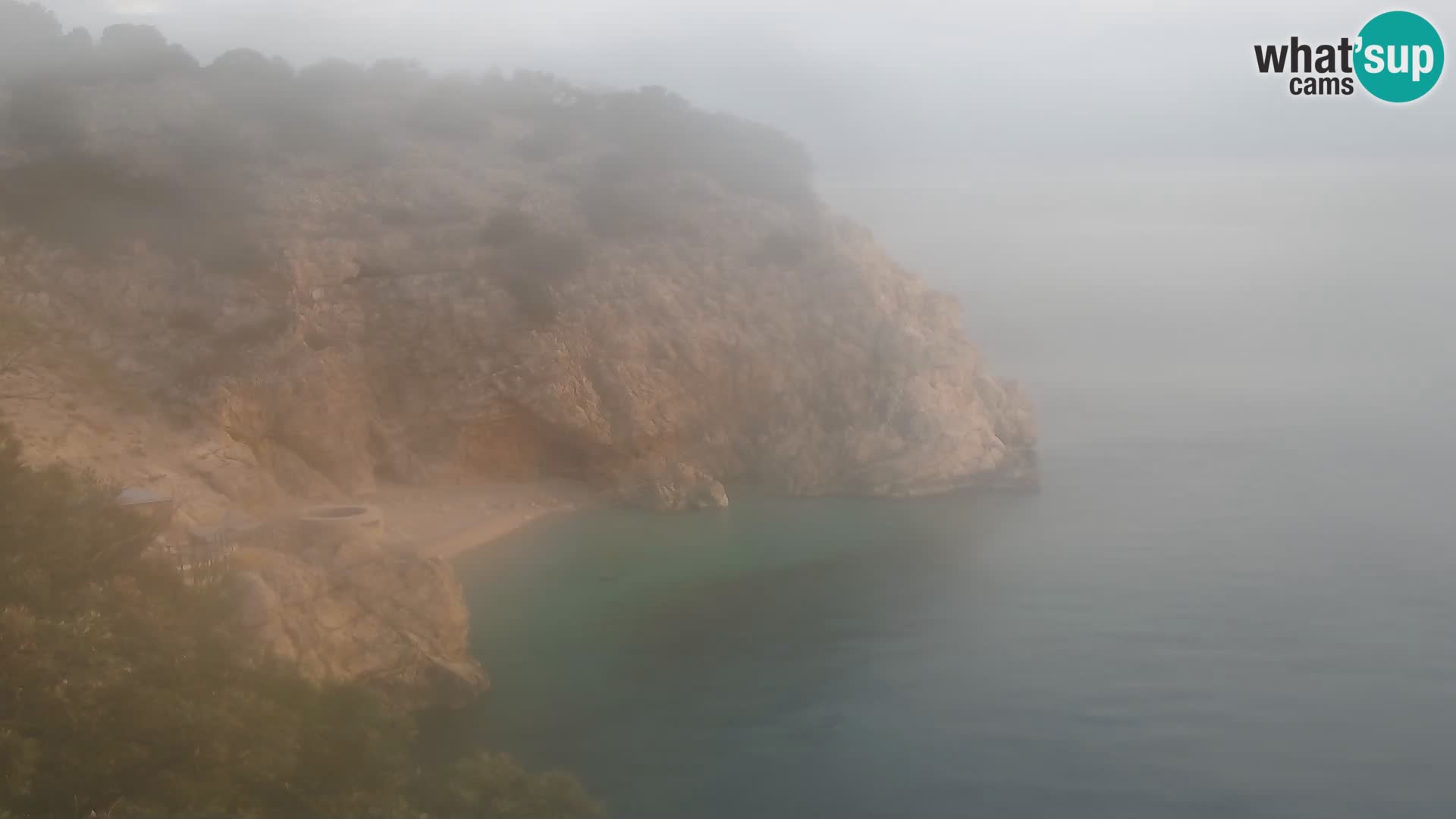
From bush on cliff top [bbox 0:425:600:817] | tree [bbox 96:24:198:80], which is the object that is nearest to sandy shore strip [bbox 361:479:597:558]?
bush on cliff top [bbox 0:425:600:817]

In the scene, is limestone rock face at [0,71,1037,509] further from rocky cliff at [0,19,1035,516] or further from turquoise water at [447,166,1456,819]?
turquoise water at [447,166,1456,819]

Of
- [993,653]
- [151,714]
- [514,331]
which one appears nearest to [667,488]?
[514,331]

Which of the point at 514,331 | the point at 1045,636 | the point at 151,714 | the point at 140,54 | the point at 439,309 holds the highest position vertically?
the point at 140,54

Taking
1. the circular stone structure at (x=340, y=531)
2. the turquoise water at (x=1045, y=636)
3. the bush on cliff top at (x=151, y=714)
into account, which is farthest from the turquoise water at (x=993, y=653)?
the bush on cliff top at (x=151, y=714)

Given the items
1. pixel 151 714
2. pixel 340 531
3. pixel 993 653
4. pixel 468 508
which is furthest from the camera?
pixel 468 508

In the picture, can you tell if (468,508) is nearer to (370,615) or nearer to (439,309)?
(439,309)

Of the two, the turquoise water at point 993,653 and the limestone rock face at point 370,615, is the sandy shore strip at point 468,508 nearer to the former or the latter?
the turquoise water at point 993,653
